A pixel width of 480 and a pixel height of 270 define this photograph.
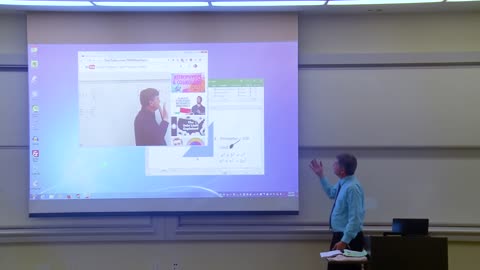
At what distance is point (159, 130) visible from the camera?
14.1 ft

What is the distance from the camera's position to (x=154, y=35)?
4312 mm

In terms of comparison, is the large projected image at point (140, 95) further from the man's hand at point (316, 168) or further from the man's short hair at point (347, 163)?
the man's short hair at point (347, 163)

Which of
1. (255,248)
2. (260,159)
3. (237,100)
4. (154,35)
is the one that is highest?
(154,35)

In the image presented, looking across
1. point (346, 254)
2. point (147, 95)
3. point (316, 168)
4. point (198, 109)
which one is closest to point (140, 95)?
point (147, 95)

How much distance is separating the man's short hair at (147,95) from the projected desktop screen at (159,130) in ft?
0.06

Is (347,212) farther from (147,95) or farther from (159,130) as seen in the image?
(147,95)

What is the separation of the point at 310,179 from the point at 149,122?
4.92 ft

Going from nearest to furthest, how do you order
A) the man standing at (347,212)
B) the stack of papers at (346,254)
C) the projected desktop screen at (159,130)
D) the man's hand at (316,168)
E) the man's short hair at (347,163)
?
1. the stack of papers at (346,254)
2. the man standing at (347,212)
3. the man's short hair at (347,163)
4. the man's hand at (316,168)
5. the projected desktop screen at (159,130)

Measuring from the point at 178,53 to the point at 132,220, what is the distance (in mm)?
1526

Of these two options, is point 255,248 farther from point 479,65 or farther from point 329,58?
point 479,65

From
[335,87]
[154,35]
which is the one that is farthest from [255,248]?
[154,35]

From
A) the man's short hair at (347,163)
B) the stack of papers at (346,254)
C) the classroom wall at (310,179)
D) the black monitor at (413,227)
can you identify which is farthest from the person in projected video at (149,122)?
the black monitor at (413,227)

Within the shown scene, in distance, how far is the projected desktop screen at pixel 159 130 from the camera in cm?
Result: 425

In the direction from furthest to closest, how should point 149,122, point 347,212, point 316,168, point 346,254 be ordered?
point 149,122 < point 316,168 < point 347,212 < point 346,254
